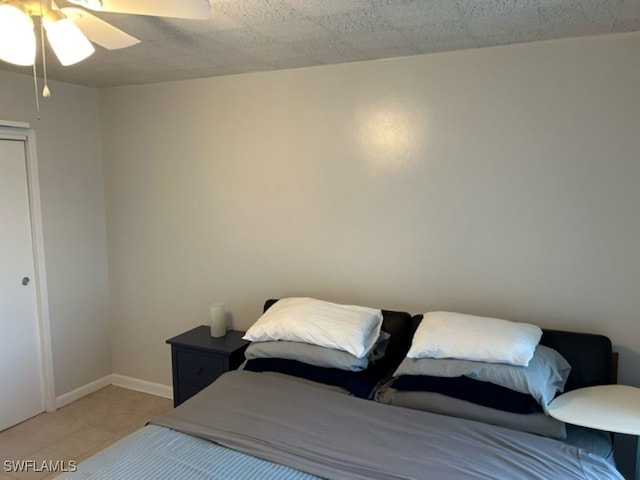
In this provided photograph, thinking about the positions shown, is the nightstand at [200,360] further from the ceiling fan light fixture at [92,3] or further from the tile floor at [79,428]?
the ceiling fan light fixture at [92,3]

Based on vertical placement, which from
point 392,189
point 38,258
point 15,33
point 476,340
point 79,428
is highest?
point 15,33

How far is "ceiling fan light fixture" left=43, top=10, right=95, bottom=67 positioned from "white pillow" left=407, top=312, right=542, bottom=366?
6.09 feet

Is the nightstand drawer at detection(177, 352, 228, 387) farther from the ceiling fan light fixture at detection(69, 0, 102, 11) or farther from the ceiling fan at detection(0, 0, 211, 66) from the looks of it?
the ceiling fan light fixture at detection(69, 0, 102, 11)

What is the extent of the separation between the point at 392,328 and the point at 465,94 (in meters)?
1.36

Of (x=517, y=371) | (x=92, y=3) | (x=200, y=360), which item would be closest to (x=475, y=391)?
(x=517, y=371)

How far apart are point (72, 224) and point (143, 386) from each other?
4.66ft

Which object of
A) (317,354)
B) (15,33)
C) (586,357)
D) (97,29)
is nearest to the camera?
(15,33)

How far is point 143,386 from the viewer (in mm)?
3918

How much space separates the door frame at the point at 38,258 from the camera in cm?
330

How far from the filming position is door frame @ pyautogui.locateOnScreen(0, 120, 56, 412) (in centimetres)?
330

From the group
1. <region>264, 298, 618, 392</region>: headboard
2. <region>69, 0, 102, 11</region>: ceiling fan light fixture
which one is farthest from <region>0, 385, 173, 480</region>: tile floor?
<region>264, 298, 618, 392</region>: headboard

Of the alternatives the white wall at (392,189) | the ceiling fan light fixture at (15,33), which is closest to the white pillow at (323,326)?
the white wall at (392,189)

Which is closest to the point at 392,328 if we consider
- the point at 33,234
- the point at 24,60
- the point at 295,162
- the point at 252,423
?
the point at 252,423

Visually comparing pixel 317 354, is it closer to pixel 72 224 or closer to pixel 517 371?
pixel 517 371
